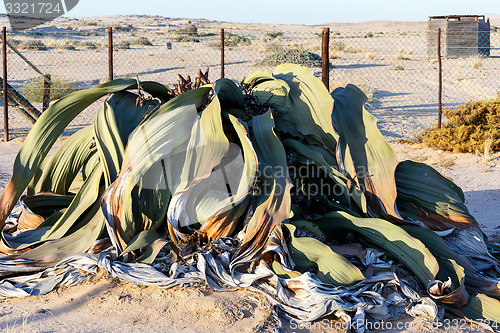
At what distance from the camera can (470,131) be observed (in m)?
7.34

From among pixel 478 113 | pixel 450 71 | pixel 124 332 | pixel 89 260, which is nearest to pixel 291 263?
pixel 124 332

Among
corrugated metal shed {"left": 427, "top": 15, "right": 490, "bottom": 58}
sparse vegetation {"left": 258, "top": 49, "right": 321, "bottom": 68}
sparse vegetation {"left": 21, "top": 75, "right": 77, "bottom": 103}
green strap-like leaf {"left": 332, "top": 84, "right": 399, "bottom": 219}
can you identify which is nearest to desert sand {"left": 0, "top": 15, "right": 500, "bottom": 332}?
sparse vegetation {"left": 258, "top": 49, "right": 321, "bottom": 68}

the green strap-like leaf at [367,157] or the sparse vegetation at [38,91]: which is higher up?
the sparse vegetation at [38,91]

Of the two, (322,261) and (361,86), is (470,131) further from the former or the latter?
(322,261)

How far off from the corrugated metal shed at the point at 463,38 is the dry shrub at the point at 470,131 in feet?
39.0

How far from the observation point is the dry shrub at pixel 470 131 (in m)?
7.05

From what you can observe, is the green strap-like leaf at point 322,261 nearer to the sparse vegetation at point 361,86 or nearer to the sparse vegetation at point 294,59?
the sparse vegetation at point 361,86

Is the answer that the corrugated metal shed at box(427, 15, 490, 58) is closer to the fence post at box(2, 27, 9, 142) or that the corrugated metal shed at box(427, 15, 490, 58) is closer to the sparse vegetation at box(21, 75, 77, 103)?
the sparse vegetation at box(21, 75, 77, 103)

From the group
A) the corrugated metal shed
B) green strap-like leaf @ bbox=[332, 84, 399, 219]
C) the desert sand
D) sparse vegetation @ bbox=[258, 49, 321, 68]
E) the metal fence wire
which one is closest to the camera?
the desert sand

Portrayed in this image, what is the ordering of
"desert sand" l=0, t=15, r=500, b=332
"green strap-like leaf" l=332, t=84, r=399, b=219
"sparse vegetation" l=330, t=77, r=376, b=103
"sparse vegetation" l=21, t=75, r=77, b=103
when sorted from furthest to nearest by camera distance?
"sparse vegetation" l=330, t=77, r=376, b=103 < "sparse vegetation" l=21, t=75, r=77, b=103 < "green strap-like leaf" l=332, t=84, r=399, b=219 < "desert sand" l=0, t=15, r=500, b=332

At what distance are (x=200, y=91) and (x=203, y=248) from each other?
91cm

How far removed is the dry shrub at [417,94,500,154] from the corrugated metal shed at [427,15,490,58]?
1190cm

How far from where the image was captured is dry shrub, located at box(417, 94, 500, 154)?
7.05 metres

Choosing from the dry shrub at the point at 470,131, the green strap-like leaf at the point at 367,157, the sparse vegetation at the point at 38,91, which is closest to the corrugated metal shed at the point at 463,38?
the dry shrub at the point at 470,131
